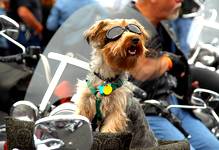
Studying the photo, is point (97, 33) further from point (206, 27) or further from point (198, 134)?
point (206, 27)

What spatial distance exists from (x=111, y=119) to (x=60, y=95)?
0.75 ft

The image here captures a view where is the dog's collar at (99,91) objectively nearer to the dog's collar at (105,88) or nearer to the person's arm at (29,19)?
the dog's collar at (105,88)

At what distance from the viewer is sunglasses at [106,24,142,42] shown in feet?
4.83

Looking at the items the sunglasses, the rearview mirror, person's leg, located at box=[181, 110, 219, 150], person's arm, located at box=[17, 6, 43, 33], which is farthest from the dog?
person's leg, located at box=[181, 110, 219, 150]

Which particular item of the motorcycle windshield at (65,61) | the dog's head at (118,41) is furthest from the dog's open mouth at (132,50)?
the motorcycle windshield at (65,61)

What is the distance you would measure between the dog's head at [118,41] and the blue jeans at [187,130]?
54 cm

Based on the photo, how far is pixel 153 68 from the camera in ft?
6.56

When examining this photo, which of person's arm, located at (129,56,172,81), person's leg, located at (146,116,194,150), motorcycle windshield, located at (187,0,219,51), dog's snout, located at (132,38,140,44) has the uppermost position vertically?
dog's snout, located at (132,38,140,44)

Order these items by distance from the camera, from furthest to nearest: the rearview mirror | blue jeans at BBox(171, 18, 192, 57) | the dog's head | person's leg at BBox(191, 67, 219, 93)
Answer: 1. person's leg at BBox(191, 67, 219, 93)
2. blue jeans at BBox(171, 18, 192, 57)
3. the dog's head
4. the rearview mirror

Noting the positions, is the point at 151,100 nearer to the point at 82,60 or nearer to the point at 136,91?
the point at 136,91

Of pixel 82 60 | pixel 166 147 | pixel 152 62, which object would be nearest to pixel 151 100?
pixel 152 62

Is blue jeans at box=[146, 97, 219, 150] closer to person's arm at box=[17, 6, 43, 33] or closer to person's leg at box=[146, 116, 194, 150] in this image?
person's leg at box=[146, 116, 194, 150]

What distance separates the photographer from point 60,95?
170 cm

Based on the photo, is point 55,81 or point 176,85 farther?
point 176,85
